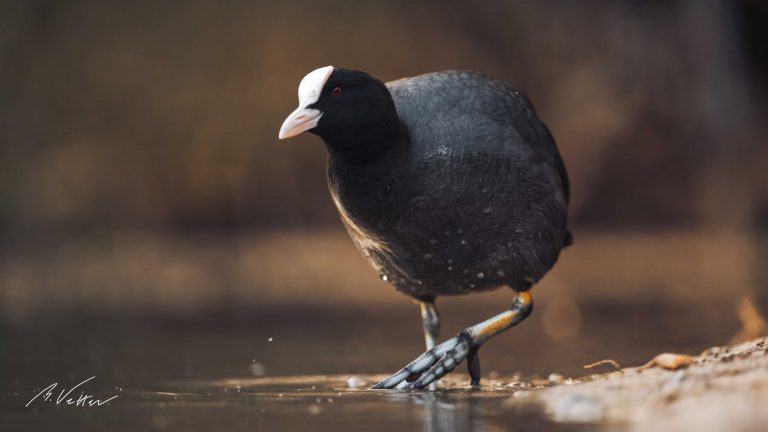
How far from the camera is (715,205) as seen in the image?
1266cm

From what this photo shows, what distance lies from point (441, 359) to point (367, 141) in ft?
4.03

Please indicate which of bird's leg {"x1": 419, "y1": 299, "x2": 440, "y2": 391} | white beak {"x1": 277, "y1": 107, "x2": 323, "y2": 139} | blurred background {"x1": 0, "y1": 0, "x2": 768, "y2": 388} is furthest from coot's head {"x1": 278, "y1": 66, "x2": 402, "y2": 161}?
blurred background {"x1": 0, "y1": 0, "x2": 768, "y2": 388}

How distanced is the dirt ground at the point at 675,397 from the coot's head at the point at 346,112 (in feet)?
4.75

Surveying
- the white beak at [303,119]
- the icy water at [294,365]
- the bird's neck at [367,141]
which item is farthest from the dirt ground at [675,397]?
the white beak at [303,119]

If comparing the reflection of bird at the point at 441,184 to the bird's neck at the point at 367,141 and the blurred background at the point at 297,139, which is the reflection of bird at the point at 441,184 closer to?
the bird's neck at the point at 367,141

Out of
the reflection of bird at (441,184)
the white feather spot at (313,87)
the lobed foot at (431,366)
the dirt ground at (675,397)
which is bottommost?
the dirt ground at (675,397)

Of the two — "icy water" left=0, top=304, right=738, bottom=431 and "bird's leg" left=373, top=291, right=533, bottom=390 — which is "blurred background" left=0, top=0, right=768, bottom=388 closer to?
"icy water" left=0, top=304, right=738, bottom=431

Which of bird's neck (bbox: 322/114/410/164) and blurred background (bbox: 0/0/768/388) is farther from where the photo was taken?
blurred background (bbox: 0/0/768/388)

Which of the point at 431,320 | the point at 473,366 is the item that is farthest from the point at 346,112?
the point at 431,320

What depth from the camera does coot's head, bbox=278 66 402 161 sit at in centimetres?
524

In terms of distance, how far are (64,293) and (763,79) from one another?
8.61m

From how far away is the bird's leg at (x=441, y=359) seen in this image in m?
5.63
